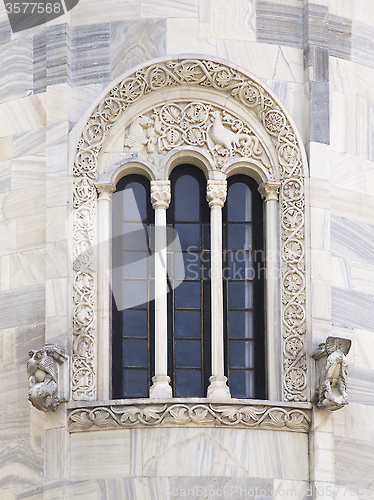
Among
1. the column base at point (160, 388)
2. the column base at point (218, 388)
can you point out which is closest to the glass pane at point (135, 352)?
the column base at point (160, 388)

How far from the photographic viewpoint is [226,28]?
18.5 metres

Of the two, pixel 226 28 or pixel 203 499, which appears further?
pixel 226 28

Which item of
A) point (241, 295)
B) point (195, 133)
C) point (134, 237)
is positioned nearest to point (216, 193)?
point (195, 133)

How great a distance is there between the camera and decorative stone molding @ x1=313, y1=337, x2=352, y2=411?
1694cm

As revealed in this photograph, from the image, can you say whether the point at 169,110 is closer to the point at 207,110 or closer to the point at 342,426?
the point at 207,110

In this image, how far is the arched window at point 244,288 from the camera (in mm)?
17703

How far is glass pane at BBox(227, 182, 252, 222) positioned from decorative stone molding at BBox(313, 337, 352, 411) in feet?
7.28

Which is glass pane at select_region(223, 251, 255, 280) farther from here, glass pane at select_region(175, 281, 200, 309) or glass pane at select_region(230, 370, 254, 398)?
glass pane at select_region(230, 370, 254, 398)

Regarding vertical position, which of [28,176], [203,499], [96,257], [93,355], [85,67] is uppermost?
[85,67]

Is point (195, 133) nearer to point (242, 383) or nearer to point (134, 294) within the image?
point (134, 294)

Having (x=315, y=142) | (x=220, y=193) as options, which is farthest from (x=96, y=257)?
(x=315, y=142)

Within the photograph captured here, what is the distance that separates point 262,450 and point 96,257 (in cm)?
336

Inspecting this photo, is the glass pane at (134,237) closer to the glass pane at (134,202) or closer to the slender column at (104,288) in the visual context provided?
the glass pane at (134,202)

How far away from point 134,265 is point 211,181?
1530 millimetres
